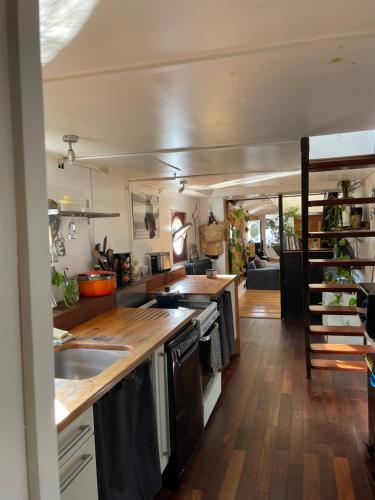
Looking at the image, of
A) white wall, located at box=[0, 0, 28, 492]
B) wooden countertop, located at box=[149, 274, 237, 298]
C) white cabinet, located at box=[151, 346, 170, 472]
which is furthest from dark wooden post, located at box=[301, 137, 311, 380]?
white wall, located at box=[0, 0, 28, 492]

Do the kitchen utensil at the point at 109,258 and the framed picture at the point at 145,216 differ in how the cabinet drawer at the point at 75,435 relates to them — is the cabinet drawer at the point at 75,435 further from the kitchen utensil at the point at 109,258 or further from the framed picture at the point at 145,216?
the framed picture at the point at 145,216

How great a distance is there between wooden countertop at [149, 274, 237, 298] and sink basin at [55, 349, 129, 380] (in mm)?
1448

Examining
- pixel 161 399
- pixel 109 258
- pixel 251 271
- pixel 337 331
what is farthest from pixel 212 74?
pixel 251 271

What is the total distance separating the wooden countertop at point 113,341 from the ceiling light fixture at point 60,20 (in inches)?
47.2

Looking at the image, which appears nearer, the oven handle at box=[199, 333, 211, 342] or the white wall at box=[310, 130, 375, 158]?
the oven handle at box=[199, 333, 211, 342]

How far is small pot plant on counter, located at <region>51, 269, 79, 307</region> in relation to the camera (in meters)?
2.49

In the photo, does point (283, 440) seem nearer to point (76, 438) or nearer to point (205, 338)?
point (205, 338)

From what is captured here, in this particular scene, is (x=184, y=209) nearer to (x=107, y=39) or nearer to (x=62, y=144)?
A: (x=62, y=144)

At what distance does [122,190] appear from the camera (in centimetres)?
377

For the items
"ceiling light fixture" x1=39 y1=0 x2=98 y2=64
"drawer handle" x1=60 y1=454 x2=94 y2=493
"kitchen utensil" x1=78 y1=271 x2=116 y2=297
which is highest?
"ceiling light fixture" x1=39 y1=0 x2=98 y2=64

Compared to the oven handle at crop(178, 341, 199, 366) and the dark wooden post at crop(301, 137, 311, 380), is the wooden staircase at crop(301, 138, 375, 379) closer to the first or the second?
the dark wooden post at crop(301, 137, 311, 380)

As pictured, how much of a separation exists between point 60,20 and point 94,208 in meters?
2.32

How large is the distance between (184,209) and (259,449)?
3.98 metres

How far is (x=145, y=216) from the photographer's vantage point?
430 cm
